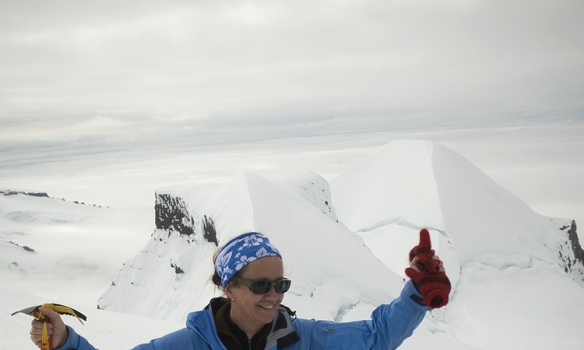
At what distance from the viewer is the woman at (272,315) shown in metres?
3.00

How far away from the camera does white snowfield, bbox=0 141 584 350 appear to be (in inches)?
850

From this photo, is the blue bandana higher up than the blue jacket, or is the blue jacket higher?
the blue bandana

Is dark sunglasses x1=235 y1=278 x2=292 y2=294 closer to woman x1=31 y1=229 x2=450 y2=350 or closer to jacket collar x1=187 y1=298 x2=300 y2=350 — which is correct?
woman x1=31 y1=229 x2=450 y2=350

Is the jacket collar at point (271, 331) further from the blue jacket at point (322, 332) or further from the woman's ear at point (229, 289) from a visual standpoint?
the woman's ear at point (229, 289)

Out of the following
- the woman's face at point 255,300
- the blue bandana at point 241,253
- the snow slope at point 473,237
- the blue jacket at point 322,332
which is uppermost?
the blue bandana at point 241,253

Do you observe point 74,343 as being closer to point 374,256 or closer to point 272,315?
point 272,315

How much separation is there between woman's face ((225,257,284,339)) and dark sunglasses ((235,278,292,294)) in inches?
0.7

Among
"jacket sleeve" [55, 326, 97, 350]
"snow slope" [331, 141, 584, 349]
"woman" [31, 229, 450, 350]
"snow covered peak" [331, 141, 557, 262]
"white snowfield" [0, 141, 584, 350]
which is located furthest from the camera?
"snow covered peak" [331, 141, 557, 262]

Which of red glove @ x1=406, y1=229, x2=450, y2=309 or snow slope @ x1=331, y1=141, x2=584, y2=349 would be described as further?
snow slope @ x1=331, y1=141, x2=584, y2=349

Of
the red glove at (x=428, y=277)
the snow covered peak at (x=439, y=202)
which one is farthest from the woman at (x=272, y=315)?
the snow covered peak at (x=439, y=202)

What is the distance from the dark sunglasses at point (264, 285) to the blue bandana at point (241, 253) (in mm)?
92

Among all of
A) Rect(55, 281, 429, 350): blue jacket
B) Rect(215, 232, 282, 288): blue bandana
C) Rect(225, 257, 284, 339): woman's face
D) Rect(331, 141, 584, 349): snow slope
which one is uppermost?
Rect(215, 232, 282, 288): blue bandana

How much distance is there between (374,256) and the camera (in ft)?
94.4

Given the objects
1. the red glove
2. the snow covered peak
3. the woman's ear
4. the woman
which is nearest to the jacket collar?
the woman
